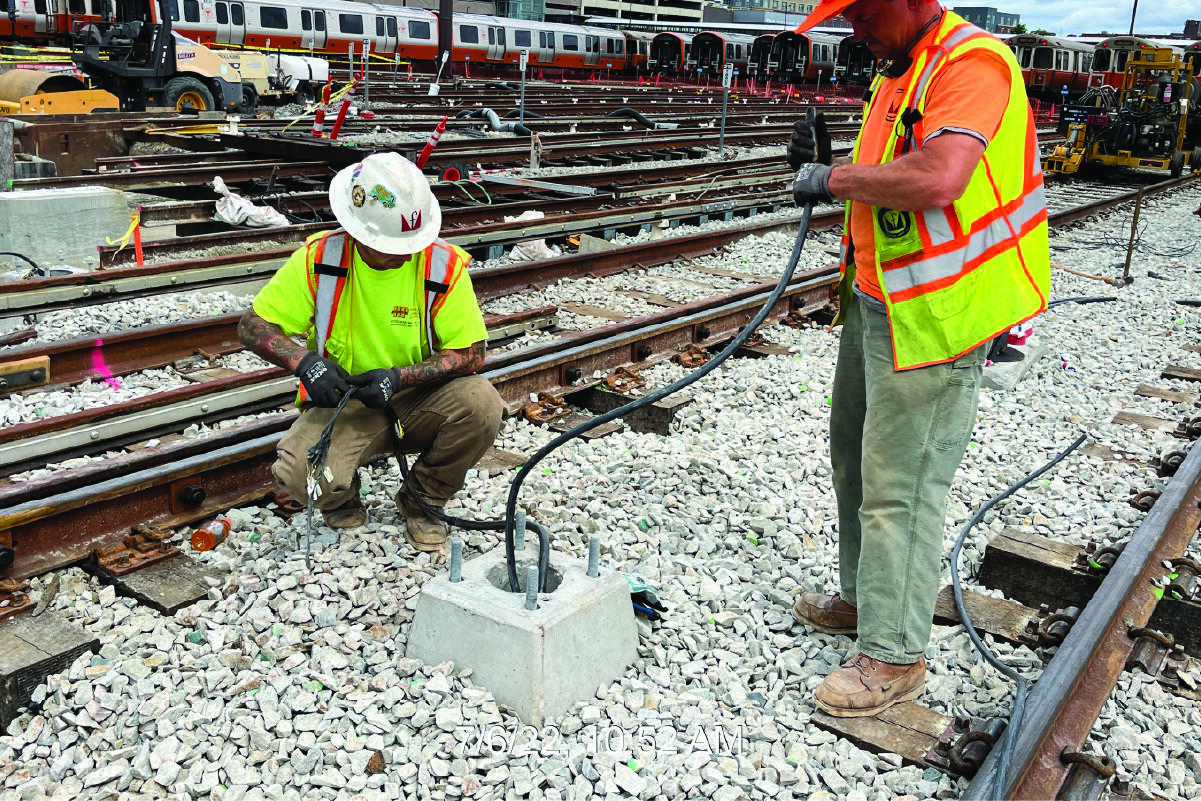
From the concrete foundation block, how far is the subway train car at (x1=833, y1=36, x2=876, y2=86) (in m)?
39.5

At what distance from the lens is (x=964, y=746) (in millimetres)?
2994

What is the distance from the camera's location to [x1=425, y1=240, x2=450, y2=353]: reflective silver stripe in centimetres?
398

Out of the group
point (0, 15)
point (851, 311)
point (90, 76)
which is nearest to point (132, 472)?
point (851, 311)

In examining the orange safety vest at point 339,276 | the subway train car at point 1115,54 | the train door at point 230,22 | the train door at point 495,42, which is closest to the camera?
the orange safety vest at point 339,276

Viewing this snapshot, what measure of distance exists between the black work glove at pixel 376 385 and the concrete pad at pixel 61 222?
15.7 feet

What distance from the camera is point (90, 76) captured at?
18016 millimetres

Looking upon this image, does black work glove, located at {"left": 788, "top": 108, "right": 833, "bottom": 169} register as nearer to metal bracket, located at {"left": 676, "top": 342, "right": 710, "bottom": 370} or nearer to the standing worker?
the standing worker

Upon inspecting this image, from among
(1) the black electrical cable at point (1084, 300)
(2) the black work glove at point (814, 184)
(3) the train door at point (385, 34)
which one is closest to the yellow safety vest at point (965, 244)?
(2) the black work glove at point (814, 184)

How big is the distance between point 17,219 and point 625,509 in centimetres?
527

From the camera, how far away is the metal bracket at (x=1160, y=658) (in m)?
3.54

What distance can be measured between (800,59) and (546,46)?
35.8ft

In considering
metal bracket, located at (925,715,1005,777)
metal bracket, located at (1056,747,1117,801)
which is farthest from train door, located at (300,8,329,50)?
metal bracket, located at (1056,747,1117,801)

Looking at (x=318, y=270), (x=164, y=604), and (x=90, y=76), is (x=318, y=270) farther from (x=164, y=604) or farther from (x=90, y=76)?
(x=90, y=76)
